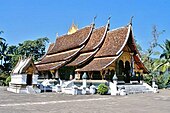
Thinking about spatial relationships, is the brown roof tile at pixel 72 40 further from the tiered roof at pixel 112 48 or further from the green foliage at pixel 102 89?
the green foliage at pixel 102 89

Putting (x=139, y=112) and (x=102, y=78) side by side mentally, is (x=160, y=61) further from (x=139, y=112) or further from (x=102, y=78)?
(x=139, y=112)

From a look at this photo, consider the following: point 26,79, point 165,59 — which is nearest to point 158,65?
point 165,59

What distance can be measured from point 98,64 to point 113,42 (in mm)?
3235

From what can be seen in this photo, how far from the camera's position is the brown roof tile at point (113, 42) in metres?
22.7

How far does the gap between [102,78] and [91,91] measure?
2698 millimetres

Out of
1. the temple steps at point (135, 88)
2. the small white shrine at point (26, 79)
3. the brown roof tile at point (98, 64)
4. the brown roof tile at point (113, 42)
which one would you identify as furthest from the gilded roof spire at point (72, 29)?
the small white shrine at point (26, 79)

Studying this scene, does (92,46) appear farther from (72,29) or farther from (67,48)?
(72,29)

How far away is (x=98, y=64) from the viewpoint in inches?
871

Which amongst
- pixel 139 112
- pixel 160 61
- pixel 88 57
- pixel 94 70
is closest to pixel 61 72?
pixel 88 57

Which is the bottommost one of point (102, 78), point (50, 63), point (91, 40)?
point (102, 78)

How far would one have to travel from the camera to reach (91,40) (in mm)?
26656

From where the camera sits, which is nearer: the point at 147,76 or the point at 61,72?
the point at 61,72

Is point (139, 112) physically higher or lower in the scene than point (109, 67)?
lower

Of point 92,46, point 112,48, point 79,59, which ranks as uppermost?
point 92,46
